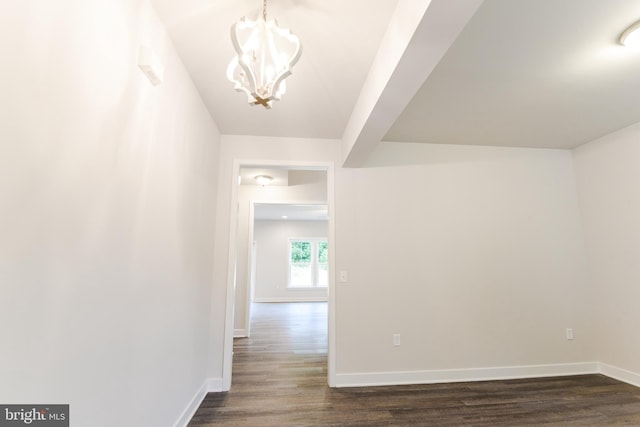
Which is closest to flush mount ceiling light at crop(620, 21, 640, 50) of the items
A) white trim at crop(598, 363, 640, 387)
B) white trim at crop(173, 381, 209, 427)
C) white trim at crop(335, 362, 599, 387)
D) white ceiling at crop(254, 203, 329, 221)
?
white trim at crop(335, 362, 599, 387)

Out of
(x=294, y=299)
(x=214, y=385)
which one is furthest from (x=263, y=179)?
(x=294, y=299)

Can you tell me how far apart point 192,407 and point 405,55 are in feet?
9.57

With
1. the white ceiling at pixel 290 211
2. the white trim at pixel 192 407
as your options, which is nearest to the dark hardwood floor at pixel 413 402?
the white trim at pixel 192 407

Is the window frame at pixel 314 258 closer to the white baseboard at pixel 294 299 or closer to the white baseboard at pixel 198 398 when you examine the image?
the white baseboard at pixel 294 299

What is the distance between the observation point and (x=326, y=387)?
115 inches

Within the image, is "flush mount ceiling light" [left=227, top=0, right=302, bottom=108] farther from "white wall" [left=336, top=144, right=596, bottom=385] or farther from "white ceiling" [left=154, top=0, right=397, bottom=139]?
"white wall" [left=336, top=144, right=596, bottom=385]

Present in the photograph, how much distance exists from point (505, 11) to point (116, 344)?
2.57 metres

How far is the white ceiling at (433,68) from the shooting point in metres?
1.57

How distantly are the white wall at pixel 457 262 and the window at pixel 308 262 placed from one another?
6879 mm

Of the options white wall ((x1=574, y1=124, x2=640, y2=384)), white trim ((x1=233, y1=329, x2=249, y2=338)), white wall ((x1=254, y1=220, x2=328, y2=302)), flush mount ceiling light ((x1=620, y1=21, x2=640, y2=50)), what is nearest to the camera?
flush mount ceiling light ((x1=620, y1=21, x2=640, y2=50))

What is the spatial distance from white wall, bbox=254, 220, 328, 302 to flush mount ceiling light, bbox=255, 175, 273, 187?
5273 mm

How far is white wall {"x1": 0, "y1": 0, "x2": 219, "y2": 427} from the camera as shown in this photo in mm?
838

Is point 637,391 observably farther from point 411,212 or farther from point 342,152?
point 342,152

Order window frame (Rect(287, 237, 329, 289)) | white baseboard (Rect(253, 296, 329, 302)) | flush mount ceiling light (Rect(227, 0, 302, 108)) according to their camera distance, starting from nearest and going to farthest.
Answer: flush mount ceiling light (Rect(227, 0, 302, 108)) → white baseboard (Rect(253, 296, 329, 302)) → window frame (Rect(287, 237, 329, 289))
